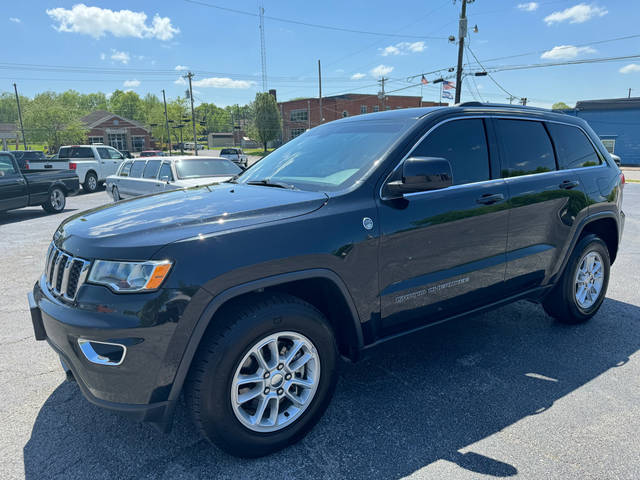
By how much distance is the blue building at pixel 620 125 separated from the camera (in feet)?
116

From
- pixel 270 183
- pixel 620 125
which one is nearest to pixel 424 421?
pixel 270 183

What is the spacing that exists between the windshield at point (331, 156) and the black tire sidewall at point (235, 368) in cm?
86

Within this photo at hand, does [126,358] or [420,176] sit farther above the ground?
[420,176]

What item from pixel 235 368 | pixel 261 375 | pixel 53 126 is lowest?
pixel 261 375

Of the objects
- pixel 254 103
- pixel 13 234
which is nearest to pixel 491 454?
pixel 13 234

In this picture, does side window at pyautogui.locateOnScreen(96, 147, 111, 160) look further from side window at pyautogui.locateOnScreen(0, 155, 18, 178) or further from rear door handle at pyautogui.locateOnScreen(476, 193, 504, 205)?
rear door handle at pyautogui.locateOnScreen(476, 193, 504, 205)

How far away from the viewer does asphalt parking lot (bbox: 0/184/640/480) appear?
229 cm

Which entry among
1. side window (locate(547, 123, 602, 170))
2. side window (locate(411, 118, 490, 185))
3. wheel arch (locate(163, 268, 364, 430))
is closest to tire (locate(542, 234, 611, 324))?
side window (locate(547, 123, 602, 170))

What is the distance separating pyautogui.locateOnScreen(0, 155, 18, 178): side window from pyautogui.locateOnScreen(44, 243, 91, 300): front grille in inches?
407

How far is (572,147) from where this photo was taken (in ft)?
12.7

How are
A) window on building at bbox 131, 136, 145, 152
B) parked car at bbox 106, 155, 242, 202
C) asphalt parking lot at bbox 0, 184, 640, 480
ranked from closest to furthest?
asphalt parking lot at bbox 0, 184, 640, 480 < parked car at bbox 106, 155, 242, 202 < window on building at bbox 131, 136, 145, 152

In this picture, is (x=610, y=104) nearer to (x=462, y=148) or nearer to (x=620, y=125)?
(x=620, y=125)

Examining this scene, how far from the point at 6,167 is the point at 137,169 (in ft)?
10.2

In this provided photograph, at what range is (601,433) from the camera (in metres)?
2.54
